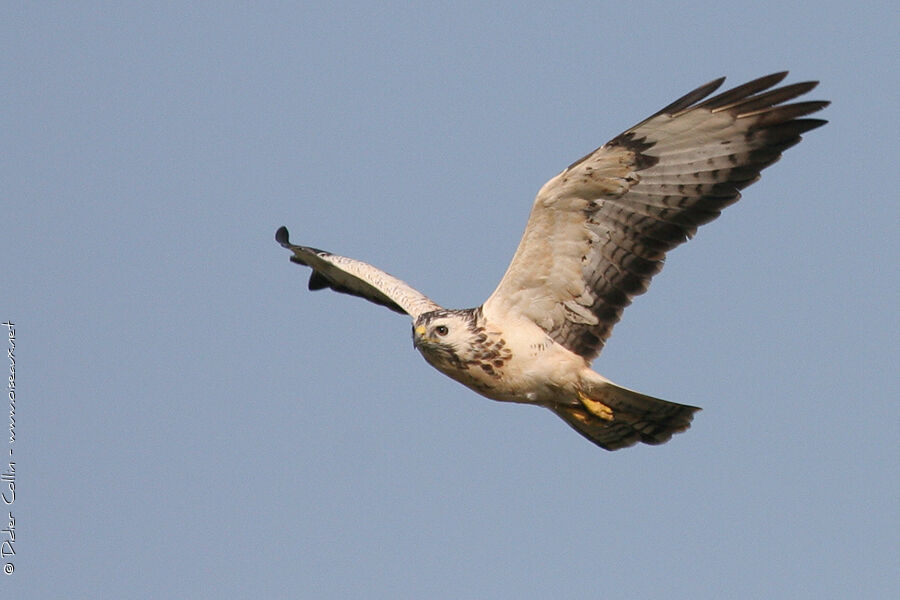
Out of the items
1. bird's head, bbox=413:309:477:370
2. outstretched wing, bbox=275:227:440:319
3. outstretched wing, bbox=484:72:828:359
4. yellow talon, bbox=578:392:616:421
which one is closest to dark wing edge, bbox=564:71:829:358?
outstretched wing, bbox=484:72:828:359

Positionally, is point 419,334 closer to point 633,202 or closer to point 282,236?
point 633,202

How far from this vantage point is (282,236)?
12883 millimetres

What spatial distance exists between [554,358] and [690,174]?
5.32 feet

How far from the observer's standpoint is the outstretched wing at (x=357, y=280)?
452 inches

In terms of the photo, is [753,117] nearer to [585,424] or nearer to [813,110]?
[813,110]

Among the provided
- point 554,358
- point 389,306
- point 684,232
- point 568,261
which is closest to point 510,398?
point 554,358

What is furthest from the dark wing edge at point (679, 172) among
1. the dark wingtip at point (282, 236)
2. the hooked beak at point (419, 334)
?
the dark wingtip at point (282, 236)

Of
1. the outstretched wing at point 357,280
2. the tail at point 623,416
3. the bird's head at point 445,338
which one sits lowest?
the tail at point 623,416

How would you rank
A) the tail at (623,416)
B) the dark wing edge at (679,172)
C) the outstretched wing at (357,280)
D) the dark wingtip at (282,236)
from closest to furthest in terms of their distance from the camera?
the dark wing edge at (679,172)
the tail at (623,416)
the outstretched wing at (357,280)
the dark wingtip at (282,236)

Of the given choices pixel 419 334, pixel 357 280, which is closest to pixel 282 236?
pixel 357 280

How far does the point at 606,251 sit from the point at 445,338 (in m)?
1.33

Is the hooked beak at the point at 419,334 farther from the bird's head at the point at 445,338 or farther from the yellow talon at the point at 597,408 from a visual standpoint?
the yellow talon at the point at 597,408

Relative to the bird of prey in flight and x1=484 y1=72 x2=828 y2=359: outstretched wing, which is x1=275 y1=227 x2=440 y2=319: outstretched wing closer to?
the bird of prey in flight

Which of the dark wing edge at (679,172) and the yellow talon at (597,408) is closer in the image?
the dark wing edge at (679,172)
